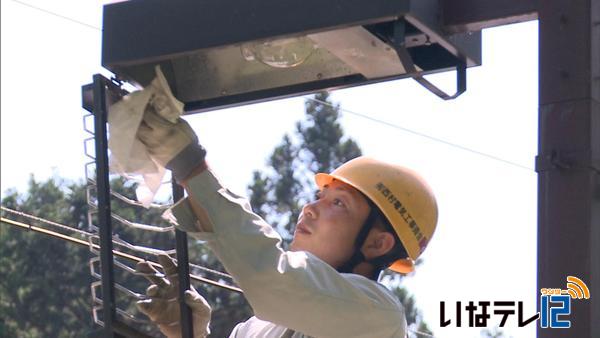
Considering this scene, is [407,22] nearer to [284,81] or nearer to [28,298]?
[284,81]

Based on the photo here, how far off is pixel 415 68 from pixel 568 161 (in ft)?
3.28

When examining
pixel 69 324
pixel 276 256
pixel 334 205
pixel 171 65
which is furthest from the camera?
pixel 69 324

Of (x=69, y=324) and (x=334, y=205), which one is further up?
(x=334, y=205)

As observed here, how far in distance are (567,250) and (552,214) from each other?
146mm

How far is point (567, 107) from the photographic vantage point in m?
5.70

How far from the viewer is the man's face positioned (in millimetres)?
5336

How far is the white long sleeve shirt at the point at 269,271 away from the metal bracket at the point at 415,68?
667 millimetres

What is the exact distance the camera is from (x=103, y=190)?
183 inches

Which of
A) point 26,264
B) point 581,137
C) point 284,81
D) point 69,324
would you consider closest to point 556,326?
point 581,137

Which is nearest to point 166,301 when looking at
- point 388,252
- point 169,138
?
point 388,252

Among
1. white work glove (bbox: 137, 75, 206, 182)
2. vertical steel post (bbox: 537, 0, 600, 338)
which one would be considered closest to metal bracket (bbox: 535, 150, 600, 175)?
vertical steel post (bbox: 537, 0, 600, 338)

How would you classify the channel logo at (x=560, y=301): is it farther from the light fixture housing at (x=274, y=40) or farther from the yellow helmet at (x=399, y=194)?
the light fixture housing at (x=274, y=40)

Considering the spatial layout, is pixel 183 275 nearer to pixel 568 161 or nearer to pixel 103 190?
pixel 103 190

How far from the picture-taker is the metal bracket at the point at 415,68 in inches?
179
